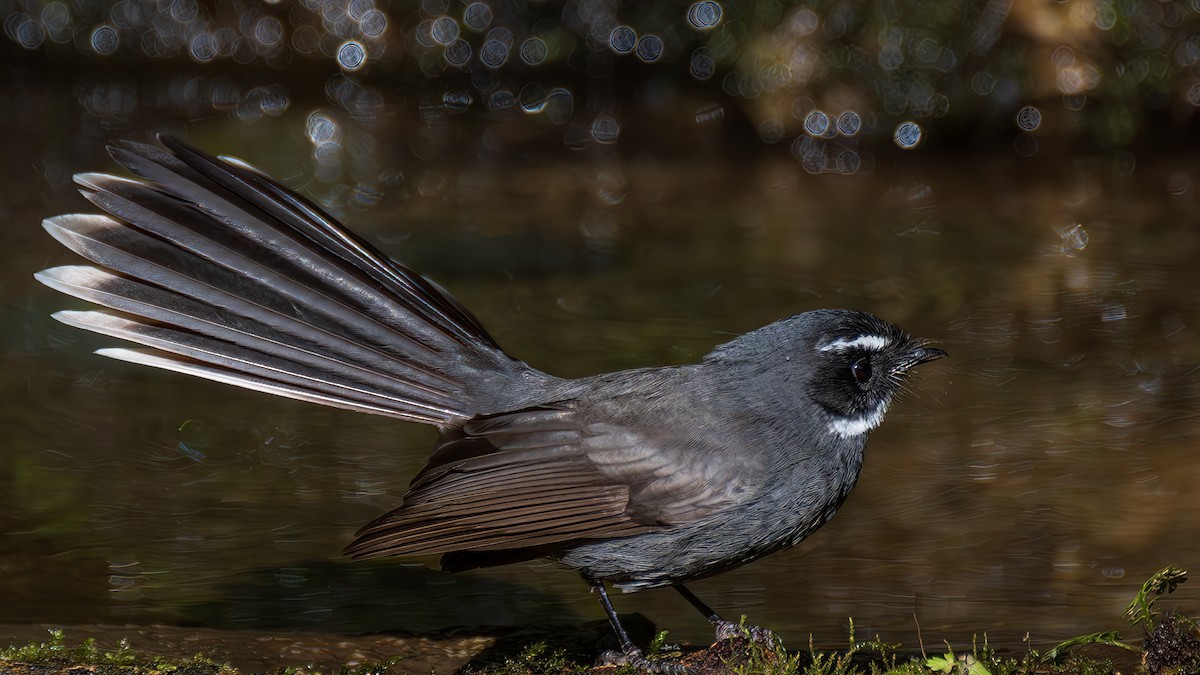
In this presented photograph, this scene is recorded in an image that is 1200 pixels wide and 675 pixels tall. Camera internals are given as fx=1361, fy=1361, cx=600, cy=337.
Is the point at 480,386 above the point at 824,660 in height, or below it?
above

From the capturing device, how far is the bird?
4742mm

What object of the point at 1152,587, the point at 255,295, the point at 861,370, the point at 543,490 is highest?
the point at 255,295

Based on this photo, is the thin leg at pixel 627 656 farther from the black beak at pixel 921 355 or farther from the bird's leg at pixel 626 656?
the black beak at pixel 921 355

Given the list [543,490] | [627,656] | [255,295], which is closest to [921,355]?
[543,490]

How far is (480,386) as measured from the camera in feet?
17.7

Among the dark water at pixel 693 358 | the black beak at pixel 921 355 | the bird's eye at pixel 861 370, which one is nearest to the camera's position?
the bird's eye at pixel 861 370

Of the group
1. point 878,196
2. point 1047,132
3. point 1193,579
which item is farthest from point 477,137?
point 1193,579

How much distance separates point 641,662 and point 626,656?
0.13 meters

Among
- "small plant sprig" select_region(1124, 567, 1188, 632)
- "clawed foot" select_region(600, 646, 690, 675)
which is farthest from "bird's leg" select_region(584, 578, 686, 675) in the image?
"small plant sprig" select_region(1124, 567, 1188, 632)

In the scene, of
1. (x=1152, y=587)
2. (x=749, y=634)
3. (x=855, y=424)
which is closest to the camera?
(x=1152, y=587)

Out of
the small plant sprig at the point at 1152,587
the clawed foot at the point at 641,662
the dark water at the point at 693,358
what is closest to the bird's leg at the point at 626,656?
the clawed foot at the point at 641,662

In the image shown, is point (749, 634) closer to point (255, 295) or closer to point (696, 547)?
point (696, 547)

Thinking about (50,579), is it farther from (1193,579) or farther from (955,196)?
(955,196)

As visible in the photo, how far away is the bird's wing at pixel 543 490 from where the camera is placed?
467cm
